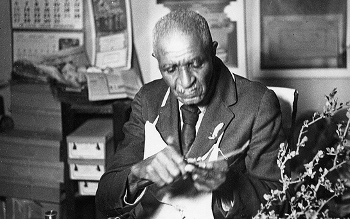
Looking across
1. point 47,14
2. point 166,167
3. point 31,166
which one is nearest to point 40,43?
point 47,14

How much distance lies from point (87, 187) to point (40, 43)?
0.90m

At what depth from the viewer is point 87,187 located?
9.71 ft

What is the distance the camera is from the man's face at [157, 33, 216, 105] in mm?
1562

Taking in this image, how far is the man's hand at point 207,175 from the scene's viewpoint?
50.9 inches

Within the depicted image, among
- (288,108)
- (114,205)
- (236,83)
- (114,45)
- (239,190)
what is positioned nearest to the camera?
(239,190)

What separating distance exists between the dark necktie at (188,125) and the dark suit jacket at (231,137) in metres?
0.02

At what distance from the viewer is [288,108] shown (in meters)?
2.06

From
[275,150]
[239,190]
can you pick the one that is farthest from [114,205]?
[275,150]

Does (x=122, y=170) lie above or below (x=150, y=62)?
below

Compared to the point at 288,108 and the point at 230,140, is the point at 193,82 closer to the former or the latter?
the point at 230,140

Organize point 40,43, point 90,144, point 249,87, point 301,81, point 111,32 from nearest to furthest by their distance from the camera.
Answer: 1. point 249,87
2. point 90,144
3. point 301,81
4. point 111,32
5. point 40,43

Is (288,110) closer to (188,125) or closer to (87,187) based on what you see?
(188,125)

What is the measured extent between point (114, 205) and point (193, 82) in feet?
1.48

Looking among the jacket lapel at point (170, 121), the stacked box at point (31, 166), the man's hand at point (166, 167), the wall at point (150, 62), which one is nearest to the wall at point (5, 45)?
the wall at point (150, 62)
